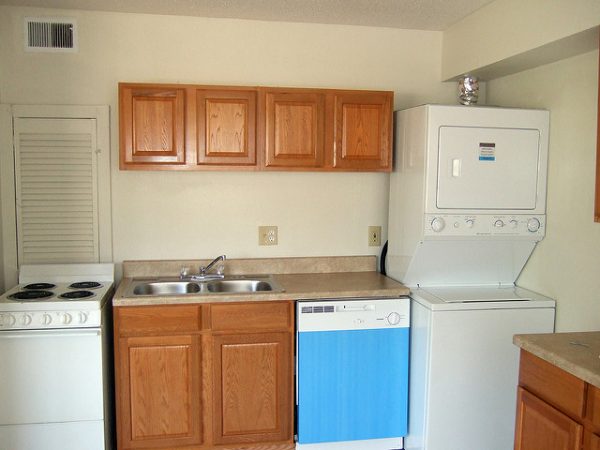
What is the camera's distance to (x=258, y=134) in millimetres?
3035

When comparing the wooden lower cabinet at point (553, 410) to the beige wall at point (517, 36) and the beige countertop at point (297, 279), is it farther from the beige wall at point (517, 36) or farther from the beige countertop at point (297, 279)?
the beige wall at point (517, 36)

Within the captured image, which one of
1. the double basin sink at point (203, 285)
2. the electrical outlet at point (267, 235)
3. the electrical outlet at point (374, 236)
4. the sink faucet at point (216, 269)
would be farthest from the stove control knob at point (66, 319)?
the electrical outlet at point (374, 236)

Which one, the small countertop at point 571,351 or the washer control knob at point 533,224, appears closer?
the small countertop at point 571,351

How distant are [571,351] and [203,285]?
1.95m

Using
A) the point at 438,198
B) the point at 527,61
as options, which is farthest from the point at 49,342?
the point at 527,61

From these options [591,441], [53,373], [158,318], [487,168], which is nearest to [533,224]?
[487,168]

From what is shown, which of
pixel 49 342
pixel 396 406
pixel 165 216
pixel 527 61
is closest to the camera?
pixel 49 342

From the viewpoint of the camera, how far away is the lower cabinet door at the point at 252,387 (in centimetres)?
288

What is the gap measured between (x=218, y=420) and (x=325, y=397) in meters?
0.57

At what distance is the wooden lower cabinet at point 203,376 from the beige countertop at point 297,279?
51 millimetres

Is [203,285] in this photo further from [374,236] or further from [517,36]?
[517,36]

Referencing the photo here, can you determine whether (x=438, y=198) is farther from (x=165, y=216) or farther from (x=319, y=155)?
(x=165, y=216)

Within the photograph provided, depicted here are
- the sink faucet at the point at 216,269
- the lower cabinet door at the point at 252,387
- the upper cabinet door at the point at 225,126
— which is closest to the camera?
the lower cabinet door at the point at 252,387

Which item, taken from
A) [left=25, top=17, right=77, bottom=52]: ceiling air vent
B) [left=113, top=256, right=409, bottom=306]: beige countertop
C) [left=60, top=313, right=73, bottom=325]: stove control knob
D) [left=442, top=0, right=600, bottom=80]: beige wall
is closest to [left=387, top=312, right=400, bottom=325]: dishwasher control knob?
[left=113, top=256, right=409, bottom=306]: beige countertop
